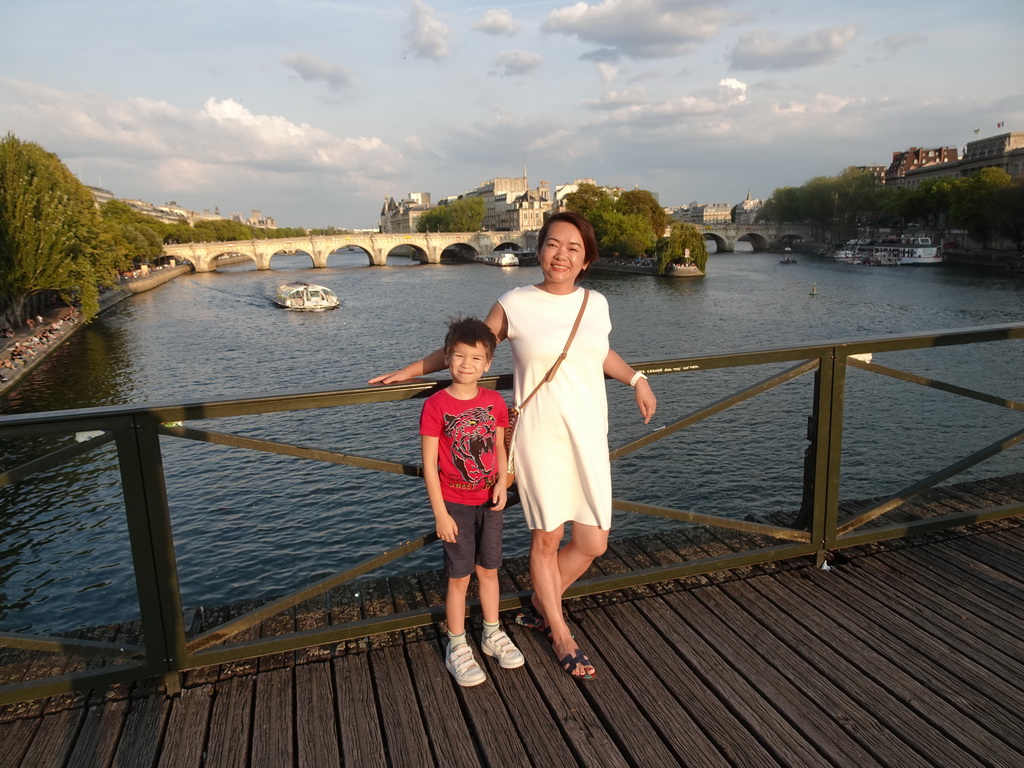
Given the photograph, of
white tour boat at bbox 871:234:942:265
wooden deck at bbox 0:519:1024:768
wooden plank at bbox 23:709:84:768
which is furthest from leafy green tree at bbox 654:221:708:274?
wooden plank at bbox 23:709:84:768

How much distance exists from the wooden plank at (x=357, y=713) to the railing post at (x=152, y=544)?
0.58 meters

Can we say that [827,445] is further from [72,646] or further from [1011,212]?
[1011,212]

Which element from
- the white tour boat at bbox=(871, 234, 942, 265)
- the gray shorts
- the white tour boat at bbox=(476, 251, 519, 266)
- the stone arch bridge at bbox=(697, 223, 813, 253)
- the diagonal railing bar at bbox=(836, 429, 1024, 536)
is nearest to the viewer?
Answer: the gray shorts

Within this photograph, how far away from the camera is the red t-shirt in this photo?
2625 millimetres

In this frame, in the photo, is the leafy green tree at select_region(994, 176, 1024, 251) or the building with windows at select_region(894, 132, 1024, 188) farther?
the building with windows at select_region(894, 132, 1024, 188)

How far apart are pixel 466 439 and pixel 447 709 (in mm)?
912

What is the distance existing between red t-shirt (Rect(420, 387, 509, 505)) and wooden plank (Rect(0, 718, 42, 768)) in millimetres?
1529

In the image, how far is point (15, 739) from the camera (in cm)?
249

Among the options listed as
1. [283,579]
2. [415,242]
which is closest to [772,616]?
[283,579]

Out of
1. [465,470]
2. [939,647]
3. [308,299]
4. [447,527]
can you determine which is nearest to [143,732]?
[447,527]

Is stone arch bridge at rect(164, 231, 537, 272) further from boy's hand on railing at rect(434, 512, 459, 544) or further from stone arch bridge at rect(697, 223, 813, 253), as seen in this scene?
boy's hand on railing at rect(434, 512, 459, 544)

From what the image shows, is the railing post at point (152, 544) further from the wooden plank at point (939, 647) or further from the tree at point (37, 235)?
the tree at point (37, 235)

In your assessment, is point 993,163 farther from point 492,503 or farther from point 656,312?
point 492,503

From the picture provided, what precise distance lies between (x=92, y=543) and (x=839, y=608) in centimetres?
1169
